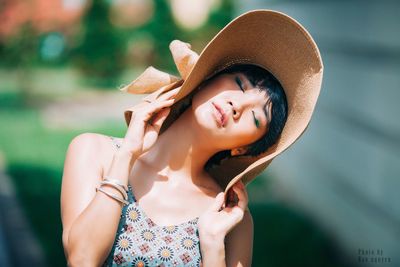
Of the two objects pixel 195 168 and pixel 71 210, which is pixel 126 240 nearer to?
pixel 71 210

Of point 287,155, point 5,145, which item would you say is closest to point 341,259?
point 287,155

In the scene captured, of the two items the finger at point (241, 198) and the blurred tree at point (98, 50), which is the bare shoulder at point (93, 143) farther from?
the blurred tree at point (98, 50)

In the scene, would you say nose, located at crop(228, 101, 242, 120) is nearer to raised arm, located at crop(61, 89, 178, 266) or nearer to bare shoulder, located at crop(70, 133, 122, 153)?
raised arm, located at crop(61, 89, 178, 266)

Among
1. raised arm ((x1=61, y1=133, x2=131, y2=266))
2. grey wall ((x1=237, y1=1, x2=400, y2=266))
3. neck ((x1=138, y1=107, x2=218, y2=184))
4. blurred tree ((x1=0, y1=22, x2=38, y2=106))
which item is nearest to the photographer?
raised arm ((x1=61, y1=133, x2=131, y2=266))

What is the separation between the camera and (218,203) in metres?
2.60

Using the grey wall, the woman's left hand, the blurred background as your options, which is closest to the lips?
the woman's left hand

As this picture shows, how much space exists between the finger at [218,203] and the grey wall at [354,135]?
3135mm

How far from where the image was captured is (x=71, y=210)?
248cm

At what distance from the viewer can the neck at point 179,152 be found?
8.82 feet

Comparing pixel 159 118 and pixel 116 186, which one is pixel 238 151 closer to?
pixel 159 118

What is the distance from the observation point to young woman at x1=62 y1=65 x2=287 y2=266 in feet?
7.94

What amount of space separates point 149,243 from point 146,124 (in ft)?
1.39

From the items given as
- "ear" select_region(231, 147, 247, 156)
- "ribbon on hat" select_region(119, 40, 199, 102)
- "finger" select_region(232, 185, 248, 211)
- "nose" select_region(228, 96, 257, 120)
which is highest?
"ribbon on hat" select_region(119, 40, 199, 102)

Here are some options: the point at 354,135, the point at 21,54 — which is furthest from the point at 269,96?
the point at 21,54
